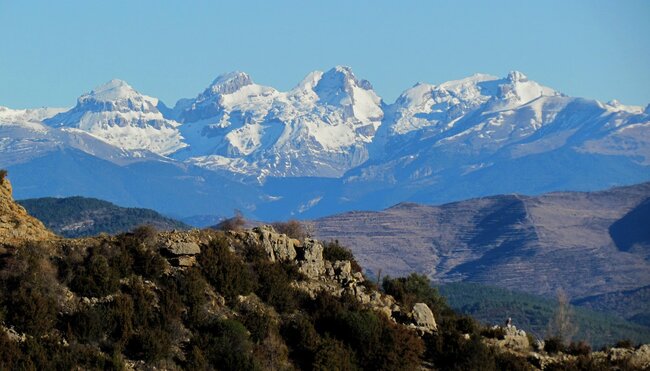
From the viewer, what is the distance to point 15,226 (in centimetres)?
6250

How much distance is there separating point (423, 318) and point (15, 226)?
2109cm

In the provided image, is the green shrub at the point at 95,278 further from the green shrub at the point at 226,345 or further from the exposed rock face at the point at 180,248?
the green shrub at the point at 226,345

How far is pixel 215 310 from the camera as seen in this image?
61.2m

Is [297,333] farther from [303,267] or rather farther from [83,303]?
[83,303]

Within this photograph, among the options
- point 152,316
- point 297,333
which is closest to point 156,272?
point 152,316

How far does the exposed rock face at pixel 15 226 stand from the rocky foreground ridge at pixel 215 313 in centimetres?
12

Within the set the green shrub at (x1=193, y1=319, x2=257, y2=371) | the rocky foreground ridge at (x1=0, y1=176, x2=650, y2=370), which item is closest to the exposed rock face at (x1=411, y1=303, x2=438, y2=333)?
the rocky foreground ridge at (x1=0, y1=176, x2=650, y2=370)

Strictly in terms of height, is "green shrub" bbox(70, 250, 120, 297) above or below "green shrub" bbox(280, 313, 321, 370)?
above

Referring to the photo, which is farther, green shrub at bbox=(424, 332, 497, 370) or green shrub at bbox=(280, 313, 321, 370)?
green shrub at bbox=(424, 332, 497, 370)

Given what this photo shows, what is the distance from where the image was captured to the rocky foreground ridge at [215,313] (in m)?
56.2

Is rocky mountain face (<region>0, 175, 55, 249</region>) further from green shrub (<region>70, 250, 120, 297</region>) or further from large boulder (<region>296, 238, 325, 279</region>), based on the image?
large boulder (<region>296, 238, 325, 279</region>)

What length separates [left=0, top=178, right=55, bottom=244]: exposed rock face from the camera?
6153 cm

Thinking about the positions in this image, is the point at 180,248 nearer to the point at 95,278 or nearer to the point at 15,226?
the point at 95,278

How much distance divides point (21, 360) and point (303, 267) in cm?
1813
